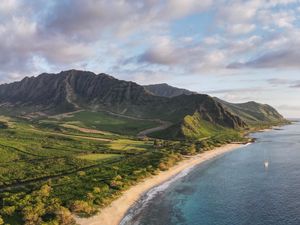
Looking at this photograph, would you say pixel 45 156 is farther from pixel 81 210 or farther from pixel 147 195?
pixel 81 210

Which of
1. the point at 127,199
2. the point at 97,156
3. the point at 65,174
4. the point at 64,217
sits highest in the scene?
the point at 97,156

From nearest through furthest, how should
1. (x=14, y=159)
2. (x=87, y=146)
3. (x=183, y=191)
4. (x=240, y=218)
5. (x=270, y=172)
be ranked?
1. (x=240, y=218)
2. (x=183, y=191)
3. (x=270, y=172)
4. (x=14, y=159)
5. (x=87, y=146)

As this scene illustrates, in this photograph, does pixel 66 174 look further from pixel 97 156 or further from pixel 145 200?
pixel 145 200

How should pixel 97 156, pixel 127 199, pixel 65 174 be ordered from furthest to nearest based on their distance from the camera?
pixel 97 156
pixel 65 174
pixel 127 199

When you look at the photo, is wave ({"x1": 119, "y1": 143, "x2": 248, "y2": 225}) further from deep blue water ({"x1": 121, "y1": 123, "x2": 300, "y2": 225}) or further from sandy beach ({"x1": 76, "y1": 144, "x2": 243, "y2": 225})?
sandy beach ({"x1": 76, "y1": 144, "x2": 243, "y2": 225})

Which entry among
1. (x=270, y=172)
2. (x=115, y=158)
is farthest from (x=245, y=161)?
(x=115, y=158)

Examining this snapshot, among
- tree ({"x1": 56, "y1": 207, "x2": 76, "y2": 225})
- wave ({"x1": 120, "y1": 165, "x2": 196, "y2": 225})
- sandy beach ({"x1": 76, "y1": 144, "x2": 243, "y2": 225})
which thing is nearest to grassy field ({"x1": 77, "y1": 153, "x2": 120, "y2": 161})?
sandy beach ({"x1": 76, "y1": 144, "x2": 243, "y2": 225})

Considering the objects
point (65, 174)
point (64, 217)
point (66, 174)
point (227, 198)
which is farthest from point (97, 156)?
point (64, 217)

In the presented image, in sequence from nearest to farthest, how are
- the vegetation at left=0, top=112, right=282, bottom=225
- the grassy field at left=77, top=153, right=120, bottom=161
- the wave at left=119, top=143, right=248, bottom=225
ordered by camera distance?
the vegetation at left=0, top=112, right=282, bottom=225 → the wave at left=119, top=143, right=248, bottom=225 → the grassy field at left=77, top=153, right=120, bottom=161
